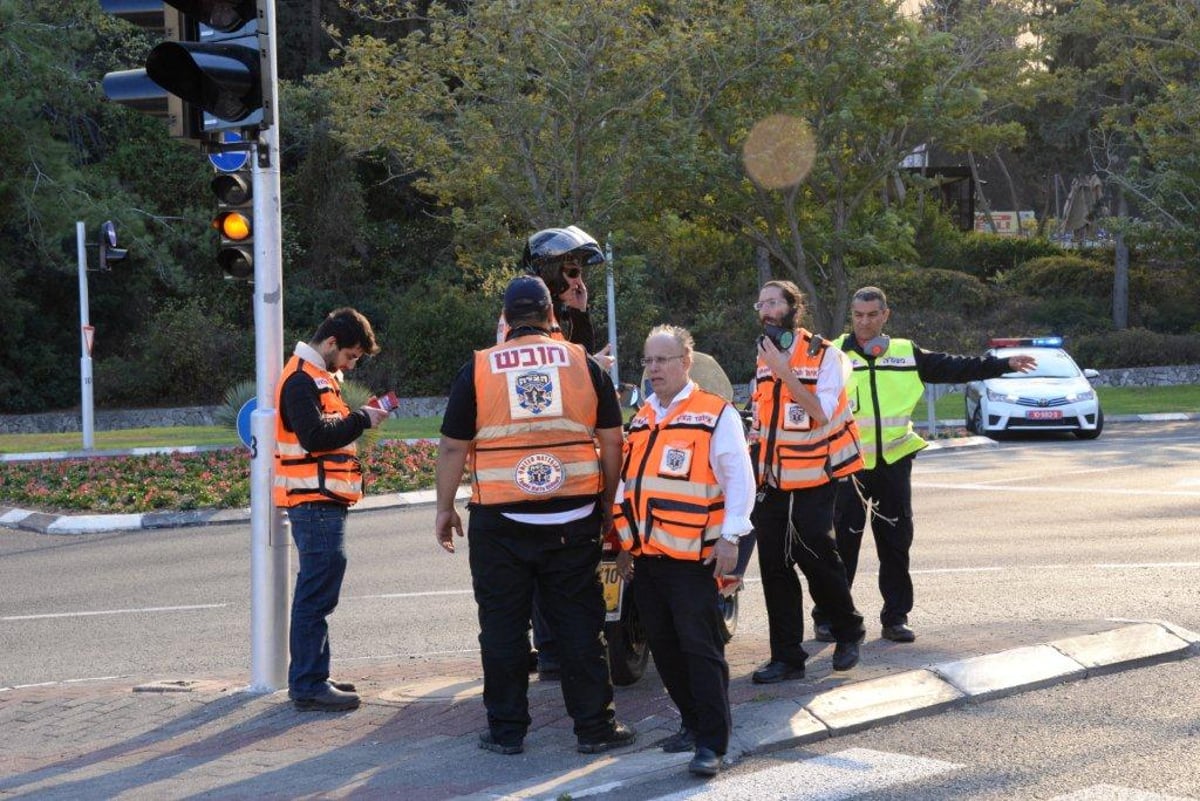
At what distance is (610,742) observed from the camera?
6.17 metres

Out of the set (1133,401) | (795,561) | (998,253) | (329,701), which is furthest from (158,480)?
(998,253)

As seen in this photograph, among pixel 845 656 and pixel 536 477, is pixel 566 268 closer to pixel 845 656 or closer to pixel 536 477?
pixel 536 477

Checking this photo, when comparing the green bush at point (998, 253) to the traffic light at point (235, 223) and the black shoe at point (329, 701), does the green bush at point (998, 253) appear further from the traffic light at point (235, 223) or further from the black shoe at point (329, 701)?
the black shoe at point (329, 701)

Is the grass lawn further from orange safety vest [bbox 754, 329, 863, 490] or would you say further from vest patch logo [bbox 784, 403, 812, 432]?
vest patch logo [bbox 784, 403, 812, 432]

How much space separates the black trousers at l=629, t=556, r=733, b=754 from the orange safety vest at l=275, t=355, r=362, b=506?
1731 millimetres

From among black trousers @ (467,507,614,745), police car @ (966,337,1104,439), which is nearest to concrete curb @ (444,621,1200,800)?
black trousers @ (467,507,614,745)

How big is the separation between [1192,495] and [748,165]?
1722cm

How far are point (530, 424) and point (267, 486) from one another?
76.8 inches

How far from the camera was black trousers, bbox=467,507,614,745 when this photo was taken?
6172mm

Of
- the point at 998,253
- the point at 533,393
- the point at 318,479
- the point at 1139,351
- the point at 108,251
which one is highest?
the point at 998,253

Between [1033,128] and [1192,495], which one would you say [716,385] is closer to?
[1192,495]

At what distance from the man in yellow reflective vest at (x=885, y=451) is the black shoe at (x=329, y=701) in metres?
2.61

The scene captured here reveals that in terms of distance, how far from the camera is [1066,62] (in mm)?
50469

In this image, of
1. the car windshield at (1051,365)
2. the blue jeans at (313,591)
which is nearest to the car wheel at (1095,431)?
the car windshield at (1051,365)
